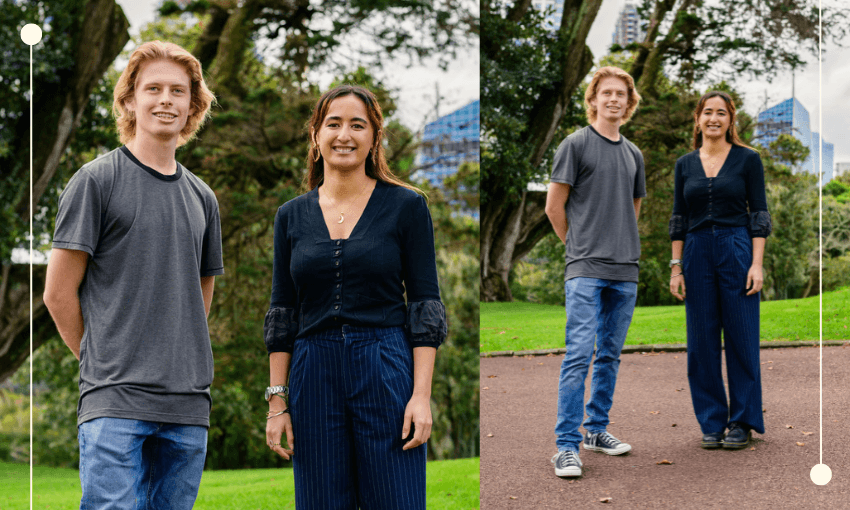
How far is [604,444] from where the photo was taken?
345 centimetres

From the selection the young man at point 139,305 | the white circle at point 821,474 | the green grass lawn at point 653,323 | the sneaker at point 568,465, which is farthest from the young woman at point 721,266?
the young man at point 139,305

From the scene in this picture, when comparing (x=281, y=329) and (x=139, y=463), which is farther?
(x=281, y=329)

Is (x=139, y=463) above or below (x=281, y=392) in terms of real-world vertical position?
below

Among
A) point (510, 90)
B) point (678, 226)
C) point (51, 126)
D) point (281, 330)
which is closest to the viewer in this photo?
point (281, 330)

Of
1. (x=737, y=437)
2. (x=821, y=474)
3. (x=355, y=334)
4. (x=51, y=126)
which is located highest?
(x=51, y=126)

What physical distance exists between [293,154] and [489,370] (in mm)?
3467

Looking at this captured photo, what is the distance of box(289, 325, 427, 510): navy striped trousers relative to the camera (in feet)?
5.65

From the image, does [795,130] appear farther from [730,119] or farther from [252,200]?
[252,200]

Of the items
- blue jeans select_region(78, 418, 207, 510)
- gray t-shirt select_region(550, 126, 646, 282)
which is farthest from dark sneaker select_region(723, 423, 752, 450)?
blue jeans select_region(78, 418, 207, 510)

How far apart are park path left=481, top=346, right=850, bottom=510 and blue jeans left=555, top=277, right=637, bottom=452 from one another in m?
0.23

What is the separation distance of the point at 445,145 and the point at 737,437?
4.18m

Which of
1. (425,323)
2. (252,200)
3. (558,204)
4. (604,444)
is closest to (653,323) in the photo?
(604,444)

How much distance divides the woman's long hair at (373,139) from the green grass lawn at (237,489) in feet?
Answer: 9.27

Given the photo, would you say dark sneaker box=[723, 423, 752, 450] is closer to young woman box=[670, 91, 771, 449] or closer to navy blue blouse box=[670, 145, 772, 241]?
young woman box=[670, 91, 771, 449]
